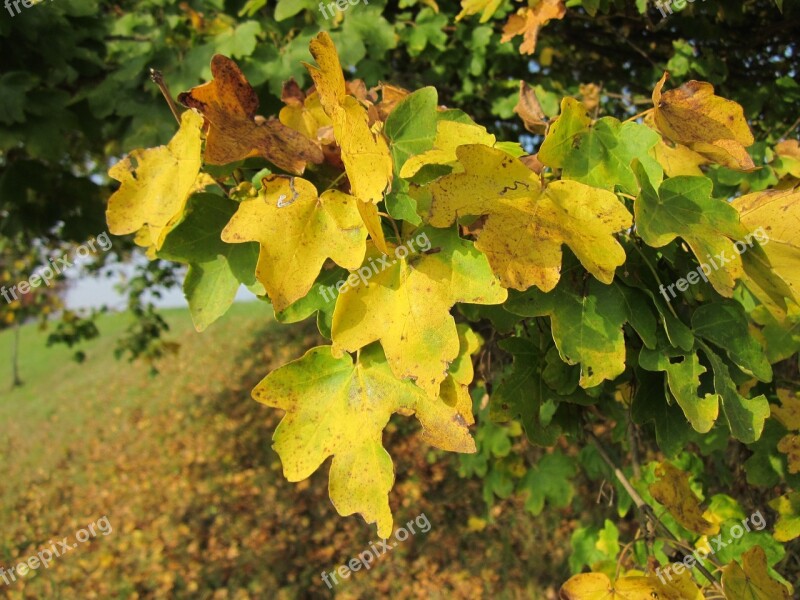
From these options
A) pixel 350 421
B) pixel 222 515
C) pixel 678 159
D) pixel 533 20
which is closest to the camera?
pixel 350 421

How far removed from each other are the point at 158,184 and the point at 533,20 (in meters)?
1.14

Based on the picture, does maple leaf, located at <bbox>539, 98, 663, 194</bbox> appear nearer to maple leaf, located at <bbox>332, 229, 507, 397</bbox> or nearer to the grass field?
maple leaf, located at <bbox>332, 229, 507, 397</bbox>

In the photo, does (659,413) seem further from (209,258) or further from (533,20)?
(533,20)

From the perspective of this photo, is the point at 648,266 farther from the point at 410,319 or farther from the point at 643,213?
the point at 410,319

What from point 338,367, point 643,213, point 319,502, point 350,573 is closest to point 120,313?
point 319,502

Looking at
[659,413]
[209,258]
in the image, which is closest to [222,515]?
[209,258]

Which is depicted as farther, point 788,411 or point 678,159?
point 788,411

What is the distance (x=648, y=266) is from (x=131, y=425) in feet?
23.9

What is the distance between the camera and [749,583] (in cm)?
103

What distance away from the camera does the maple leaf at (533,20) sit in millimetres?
1535

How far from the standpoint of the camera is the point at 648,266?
34.4 inches

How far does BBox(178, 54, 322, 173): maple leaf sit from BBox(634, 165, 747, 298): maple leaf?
0.44 metres

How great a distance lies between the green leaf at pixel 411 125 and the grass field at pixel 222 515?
3553mm

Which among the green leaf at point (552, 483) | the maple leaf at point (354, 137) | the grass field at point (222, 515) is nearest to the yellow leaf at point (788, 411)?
the maple leaf at point (354, 137)
